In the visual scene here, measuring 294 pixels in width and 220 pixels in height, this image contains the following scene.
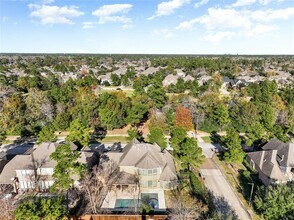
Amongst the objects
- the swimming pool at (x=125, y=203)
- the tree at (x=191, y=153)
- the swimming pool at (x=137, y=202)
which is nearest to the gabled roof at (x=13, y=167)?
the swimming pool at (x=125, y=203)

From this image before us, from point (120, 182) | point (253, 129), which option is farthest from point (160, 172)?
point (253, 129)

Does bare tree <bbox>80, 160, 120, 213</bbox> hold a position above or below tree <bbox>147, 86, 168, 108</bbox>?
below

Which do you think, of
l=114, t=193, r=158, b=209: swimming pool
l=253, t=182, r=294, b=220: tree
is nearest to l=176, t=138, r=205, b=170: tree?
l=114, t=193, r=158, b=209: swimming pool

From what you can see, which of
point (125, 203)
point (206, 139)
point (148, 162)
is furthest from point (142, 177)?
point (206, 139)

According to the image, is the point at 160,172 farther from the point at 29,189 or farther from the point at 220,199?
the point at 29,189

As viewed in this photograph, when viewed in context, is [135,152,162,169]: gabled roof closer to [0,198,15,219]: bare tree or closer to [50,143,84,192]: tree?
[50,143,84,192]: tree

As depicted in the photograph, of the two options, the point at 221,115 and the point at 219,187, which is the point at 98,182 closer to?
the point at 219,187
